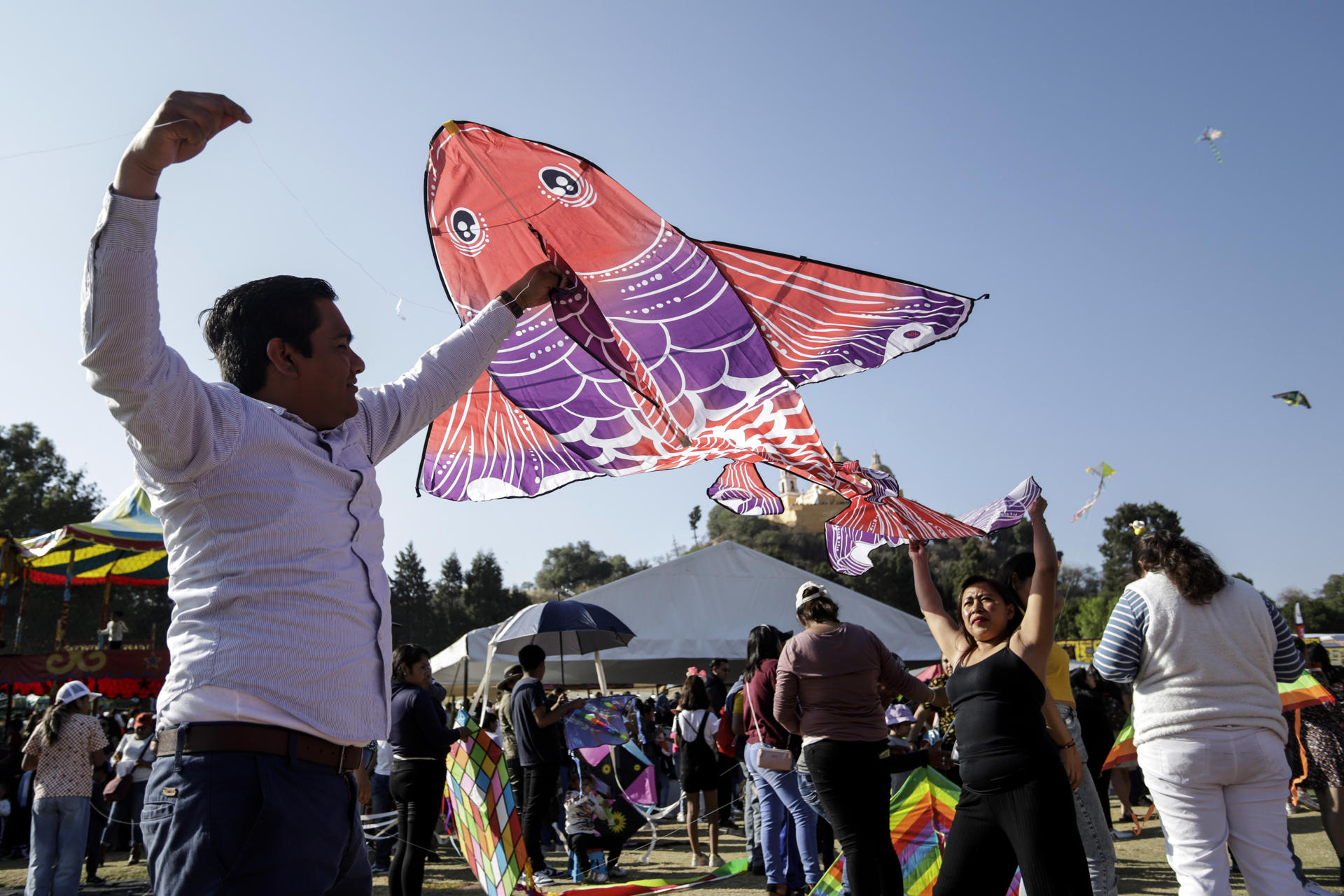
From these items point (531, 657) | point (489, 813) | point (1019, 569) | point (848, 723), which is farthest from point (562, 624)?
point (1019, 569)

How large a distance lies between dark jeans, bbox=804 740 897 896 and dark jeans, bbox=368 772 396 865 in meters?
5.17

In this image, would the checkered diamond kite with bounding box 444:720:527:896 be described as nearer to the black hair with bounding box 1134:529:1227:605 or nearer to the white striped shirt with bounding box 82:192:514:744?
Answer: the black hair with bounding box 1134:529:1227:605

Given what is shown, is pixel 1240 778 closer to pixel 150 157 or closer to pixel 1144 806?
pixel 150 157

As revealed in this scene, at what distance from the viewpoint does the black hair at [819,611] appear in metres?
4.97

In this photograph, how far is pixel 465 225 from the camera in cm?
361

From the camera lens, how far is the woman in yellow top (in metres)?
3.87

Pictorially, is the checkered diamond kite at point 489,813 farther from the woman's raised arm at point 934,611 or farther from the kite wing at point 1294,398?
the kite wing at point 1294,398

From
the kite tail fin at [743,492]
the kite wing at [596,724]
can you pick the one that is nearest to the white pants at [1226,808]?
the kite tail fin at [743,492]

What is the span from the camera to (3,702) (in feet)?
59.7

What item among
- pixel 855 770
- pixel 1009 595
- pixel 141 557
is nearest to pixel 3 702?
pixel 141 557

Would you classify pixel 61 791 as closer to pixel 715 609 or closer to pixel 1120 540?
pixel 715 609

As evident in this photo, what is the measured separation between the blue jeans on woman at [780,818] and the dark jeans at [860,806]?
0.95 m

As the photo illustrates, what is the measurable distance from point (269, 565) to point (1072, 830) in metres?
2.82

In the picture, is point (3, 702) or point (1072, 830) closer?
point (1072, 830)
